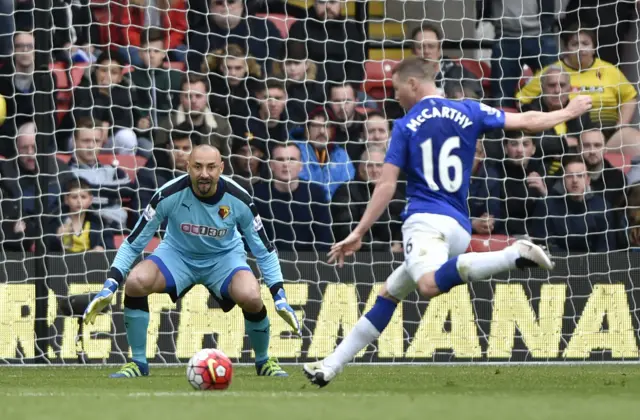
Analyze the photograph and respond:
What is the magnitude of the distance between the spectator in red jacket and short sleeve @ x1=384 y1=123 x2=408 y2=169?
444cm

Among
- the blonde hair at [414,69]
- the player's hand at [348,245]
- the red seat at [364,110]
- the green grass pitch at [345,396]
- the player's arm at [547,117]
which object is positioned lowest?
the green grass pitch at [345,396]

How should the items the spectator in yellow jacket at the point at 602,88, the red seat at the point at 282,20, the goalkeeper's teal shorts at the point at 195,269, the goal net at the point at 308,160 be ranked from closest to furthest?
the goalkeeper's teal shorts at the point at 195,269, the goal net at the point at 308,160, the spectator in yellow jacket at the point at 602,88, the red seat at the point at 282,20

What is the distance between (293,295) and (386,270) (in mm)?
792

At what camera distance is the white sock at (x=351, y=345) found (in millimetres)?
6930

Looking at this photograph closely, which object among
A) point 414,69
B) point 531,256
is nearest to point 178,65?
point 414,69

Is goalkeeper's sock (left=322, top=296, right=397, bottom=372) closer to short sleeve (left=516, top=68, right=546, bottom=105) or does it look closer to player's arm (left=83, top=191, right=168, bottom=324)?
player's arm (left=83, top=191, right=168, bottom=324)

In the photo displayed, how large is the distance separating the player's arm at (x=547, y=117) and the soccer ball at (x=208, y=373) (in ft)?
6.68

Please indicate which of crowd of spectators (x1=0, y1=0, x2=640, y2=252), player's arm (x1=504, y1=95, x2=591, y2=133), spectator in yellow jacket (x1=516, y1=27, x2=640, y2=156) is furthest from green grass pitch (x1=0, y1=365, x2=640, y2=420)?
spectator in yellow jacket (x1=516, y1=27, x2=640, y2=156)

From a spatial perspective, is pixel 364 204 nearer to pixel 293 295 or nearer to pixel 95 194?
pixel 293 295

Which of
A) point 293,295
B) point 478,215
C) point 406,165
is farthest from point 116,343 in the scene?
point 406,165

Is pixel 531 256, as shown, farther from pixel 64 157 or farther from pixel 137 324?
pixel 64 157

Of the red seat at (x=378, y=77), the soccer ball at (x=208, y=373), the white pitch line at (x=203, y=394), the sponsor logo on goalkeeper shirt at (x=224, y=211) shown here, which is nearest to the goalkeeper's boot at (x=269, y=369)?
the sponsor logo on goalkeeper shirt at (x=224, y=211)

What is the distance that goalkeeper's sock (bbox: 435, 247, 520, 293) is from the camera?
6.34 metres

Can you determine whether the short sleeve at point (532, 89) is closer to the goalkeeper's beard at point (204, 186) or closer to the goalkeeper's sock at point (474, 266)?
the goalkeeper's beard at point (204, 186)
